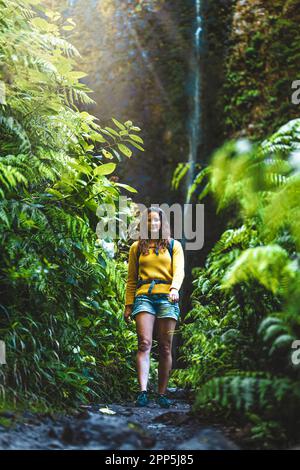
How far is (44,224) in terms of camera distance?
10.9 ft

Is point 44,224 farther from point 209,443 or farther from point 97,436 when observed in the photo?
point 209,443

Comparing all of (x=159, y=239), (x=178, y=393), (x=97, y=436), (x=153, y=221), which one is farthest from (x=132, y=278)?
(x=97, y=436)

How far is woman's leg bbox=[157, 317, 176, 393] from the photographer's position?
13.6ft

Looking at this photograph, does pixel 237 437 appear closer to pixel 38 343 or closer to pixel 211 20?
pixel 38 343

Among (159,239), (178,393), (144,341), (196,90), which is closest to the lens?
(144,341)

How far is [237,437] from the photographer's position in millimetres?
2301

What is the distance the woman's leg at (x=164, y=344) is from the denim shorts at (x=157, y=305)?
5 centimetres

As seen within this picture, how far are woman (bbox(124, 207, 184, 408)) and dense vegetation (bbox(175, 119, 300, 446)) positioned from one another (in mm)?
714

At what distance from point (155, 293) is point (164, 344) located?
433 millimetres

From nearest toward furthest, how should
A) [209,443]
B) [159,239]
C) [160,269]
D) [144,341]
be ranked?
1. [209,443]
2. [144,341]
3. [160,269]
4. [159,239]

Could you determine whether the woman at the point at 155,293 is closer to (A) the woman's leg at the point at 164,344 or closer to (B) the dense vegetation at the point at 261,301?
(A) the woman's leg at the point at 164,344

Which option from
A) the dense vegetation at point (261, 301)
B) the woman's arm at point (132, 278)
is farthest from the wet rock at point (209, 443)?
the woman's arm at point (132, 278)

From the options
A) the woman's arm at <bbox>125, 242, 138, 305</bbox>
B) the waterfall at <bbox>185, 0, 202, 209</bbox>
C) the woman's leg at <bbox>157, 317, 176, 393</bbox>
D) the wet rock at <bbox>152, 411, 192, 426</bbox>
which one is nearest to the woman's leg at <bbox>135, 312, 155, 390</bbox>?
the woman's leg at <bbox>157, 317, 176, 393</bbox>

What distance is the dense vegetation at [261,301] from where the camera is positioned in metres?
2.18
